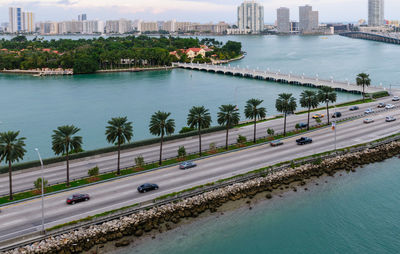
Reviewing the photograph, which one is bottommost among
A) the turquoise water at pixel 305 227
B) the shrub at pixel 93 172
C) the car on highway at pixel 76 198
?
the turquoise water at pixel 305 227

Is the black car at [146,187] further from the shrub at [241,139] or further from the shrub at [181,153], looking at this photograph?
the shrub at [241,139]

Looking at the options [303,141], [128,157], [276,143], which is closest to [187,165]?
[128,157]

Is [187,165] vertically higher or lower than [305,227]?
higher

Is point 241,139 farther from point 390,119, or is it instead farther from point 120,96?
point 120,96

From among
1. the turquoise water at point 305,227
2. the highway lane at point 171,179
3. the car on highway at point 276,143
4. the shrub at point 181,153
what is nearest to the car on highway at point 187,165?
the highway lane at point 171,179

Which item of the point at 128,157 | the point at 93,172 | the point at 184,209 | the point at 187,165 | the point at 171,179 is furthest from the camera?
the point at 128,157
